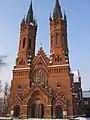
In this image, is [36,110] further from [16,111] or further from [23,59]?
[23,59]

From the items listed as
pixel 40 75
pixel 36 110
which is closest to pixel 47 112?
pixel 36 110

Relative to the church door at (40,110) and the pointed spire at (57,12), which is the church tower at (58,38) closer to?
the pointed spire at (57,12)

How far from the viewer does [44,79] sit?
38.9 meters

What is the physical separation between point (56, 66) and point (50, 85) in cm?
415

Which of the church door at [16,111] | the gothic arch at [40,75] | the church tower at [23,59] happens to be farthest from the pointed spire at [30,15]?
the church door at [16,111]

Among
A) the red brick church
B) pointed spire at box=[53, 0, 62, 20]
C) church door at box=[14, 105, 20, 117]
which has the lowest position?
church door at box=[14, 105, 20, 117]

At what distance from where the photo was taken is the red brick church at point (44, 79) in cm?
3525

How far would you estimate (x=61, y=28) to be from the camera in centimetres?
4241

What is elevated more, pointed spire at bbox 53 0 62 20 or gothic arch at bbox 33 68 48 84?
pointed spire at bbox 53 0 62 20

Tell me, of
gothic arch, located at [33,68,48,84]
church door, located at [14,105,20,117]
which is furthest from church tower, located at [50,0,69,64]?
church door, located at [14,105,20,117]

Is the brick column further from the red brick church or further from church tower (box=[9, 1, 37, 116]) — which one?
church tower (box=[9, 1, 37, 116])

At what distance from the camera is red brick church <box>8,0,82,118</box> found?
3525 centimetres

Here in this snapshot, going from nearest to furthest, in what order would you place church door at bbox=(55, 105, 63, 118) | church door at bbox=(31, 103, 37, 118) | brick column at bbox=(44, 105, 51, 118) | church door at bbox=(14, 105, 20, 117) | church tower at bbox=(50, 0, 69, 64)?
brick column at bbox=(44, 105, 51, 118) < church door at bbox=(55, 105, 63, 118) < church door at bbox=(31, 103, 37, 118) < church door at bbox=(14, 105, 20, 117) < church tower at bbox=(50, 0, 69, 64)

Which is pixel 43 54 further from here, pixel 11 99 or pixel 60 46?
pixel 11 99
